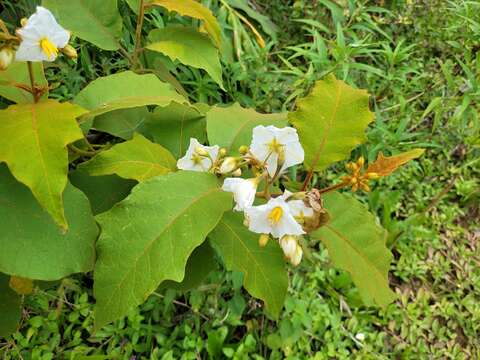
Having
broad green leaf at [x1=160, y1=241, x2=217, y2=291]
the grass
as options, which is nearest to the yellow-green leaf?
A: broad green leaf at [x1=160, y1=241, x2=217, y2=291]

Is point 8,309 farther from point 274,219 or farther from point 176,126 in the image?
point 274,219

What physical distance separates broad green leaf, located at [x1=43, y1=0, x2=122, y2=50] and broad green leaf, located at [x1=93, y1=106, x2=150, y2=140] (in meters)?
0.17

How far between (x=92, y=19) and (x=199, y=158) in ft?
1.72

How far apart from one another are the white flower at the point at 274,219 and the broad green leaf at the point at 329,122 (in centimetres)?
24

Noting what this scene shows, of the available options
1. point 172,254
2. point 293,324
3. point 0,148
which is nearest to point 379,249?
point 172,254

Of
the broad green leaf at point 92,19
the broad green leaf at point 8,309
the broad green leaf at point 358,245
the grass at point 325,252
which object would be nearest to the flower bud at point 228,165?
the broad green leaf at point 358,245

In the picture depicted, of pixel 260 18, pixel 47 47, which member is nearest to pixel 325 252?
pixel 260 18

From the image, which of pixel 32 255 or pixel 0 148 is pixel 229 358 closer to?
pixel 32 255

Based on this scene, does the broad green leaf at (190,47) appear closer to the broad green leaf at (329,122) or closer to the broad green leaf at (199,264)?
the broad green leaf at (329,122)

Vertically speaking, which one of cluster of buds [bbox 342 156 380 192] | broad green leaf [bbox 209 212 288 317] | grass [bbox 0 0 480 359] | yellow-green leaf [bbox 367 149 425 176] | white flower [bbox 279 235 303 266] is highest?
yellow-green leaf [bbox 367 149 425 176]

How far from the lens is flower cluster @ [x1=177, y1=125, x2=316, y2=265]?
90 centimetres

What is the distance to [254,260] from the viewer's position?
43.0 inches

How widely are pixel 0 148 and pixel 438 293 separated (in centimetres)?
238

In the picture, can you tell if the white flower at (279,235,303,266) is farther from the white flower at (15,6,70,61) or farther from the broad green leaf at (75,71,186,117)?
the white flower at (15,6,70,61)
